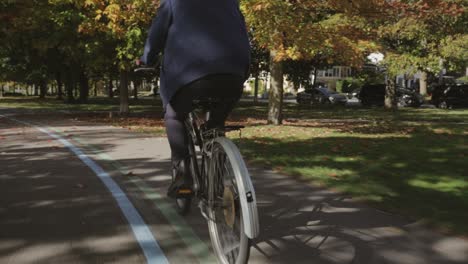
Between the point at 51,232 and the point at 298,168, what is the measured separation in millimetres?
4439

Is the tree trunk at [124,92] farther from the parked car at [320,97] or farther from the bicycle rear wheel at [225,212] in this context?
the parked car at [320,97]

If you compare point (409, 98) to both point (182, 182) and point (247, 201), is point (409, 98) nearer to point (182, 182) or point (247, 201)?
point (182, 182)

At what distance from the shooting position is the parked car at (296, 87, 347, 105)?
4086 centimetres

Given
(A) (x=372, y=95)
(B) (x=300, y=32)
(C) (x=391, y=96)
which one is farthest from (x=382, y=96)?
(B) (x=300, y=32)

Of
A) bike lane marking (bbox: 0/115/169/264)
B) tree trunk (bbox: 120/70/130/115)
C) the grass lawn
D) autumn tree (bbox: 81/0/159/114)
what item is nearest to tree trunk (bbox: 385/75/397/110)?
tree trunk (bbox: 120/70/130/115)

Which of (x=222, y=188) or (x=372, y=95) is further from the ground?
(x=372, y=95)

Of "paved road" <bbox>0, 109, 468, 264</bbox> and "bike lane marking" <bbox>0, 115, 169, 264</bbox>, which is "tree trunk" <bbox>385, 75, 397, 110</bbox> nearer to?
"paved road" <bbox>0, 109, 468, 264</bbox>

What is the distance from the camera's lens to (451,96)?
34.7 meters

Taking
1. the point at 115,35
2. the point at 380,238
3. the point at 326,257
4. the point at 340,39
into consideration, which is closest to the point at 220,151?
the point at 326,257

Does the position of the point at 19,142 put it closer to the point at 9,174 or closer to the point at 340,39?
the point at 9,174

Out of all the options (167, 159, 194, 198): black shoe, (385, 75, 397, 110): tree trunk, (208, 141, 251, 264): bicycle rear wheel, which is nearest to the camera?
(208, 141, 251, 264): bicycle rear wheel

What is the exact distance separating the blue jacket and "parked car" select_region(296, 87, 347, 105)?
37883mm

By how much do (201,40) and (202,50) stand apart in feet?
0.28

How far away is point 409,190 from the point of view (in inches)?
256
